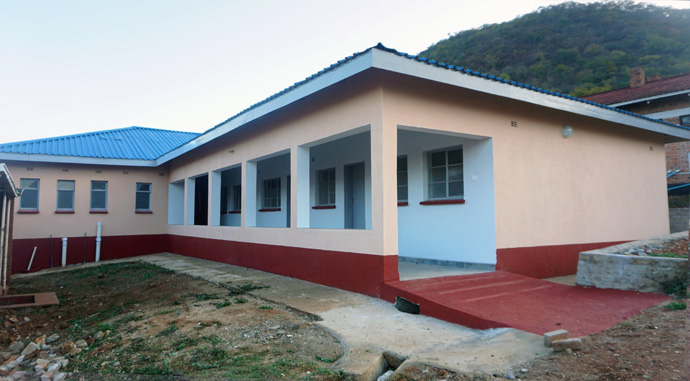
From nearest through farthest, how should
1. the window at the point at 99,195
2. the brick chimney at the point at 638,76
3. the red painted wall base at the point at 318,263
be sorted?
the red painted wall base at the point at 318,263, the window at the point at 99,195, the brick chimney at the point at 638,76

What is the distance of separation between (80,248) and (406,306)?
13.5m

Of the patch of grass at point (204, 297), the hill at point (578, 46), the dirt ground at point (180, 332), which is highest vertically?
the hill at point (578, 46)

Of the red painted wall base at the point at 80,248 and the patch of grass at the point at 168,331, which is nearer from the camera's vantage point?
the patch of grass at the point at 168,331

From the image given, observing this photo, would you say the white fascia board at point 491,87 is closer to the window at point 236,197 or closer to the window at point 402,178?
the window at point 402,178

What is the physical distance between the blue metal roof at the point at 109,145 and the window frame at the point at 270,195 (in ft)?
16.2

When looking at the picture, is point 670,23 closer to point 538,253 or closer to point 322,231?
point 538,253

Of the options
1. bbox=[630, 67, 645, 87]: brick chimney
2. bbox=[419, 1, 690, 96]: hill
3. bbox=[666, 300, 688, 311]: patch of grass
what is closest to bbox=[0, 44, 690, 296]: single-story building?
bbox=[666, 300, 688, 311]: patch of grass

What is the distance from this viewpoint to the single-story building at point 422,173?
687cm

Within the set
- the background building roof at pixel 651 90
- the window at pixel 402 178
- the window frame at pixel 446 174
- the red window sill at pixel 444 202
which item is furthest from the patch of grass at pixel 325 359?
the background building roof at pixel 651 90

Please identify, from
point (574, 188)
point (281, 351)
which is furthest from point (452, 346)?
point (574, 188)

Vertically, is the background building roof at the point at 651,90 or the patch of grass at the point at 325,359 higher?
the background building roof at the point at 651,90

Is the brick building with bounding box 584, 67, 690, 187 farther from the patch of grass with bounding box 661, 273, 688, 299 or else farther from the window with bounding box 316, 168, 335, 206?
the patch of grass with bounding box 661, 273, 688, 299

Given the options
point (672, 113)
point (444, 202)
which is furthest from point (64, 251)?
point (672, 113)

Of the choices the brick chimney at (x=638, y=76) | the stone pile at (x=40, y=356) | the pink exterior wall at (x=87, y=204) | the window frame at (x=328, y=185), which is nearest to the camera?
the stone pile at (x=40, y=356)
